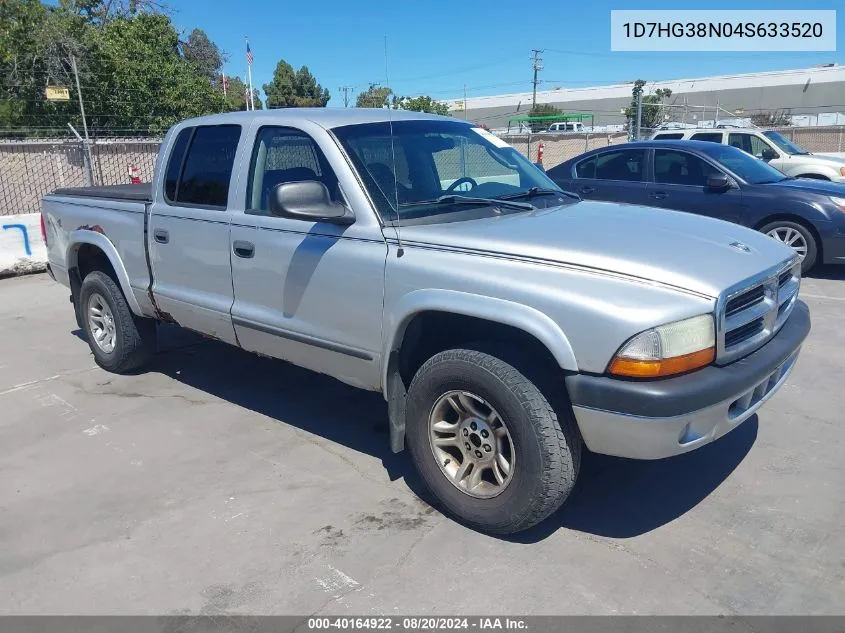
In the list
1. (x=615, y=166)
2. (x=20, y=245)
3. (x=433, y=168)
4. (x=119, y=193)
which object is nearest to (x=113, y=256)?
(x=119, y=193)

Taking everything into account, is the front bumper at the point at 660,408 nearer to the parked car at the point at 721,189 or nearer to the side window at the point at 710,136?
the parked car at the point at 721,189

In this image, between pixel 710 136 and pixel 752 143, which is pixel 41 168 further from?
pixel 752 143

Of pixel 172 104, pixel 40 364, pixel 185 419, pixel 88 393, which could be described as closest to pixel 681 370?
pixel 185 419

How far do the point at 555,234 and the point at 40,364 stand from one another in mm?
4831

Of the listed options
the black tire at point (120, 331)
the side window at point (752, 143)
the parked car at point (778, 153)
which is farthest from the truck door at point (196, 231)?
the side window at point (752, 143)

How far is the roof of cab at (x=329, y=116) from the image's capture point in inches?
156

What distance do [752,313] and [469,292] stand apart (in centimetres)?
125

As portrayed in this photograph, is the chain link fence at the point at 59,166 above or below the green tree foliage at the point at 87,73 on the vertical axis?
below

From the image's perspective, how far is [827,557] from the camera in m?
3.04

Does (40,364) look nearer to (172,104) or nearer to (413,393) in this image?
(413,393)

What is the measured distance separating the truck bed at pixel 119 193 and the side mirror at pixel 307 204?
6.27 ft

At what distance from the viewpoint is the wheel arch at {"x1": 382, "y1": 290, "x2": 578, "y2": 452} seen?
283 centimetres

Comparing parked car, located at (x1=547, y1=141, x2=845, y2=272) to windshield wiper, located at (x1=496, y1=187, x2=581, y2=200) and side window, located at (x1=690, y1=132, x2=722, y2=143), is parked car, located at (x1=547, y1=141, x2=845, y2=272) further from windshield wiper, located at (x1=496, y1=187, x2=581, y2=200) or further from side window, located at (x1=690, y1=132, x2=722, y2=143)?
side window, located at (x1=690, y1=132, x2=722, y2=143)

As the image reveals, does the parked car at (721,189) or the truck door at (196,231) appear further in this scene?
the parked car at (721,189)
